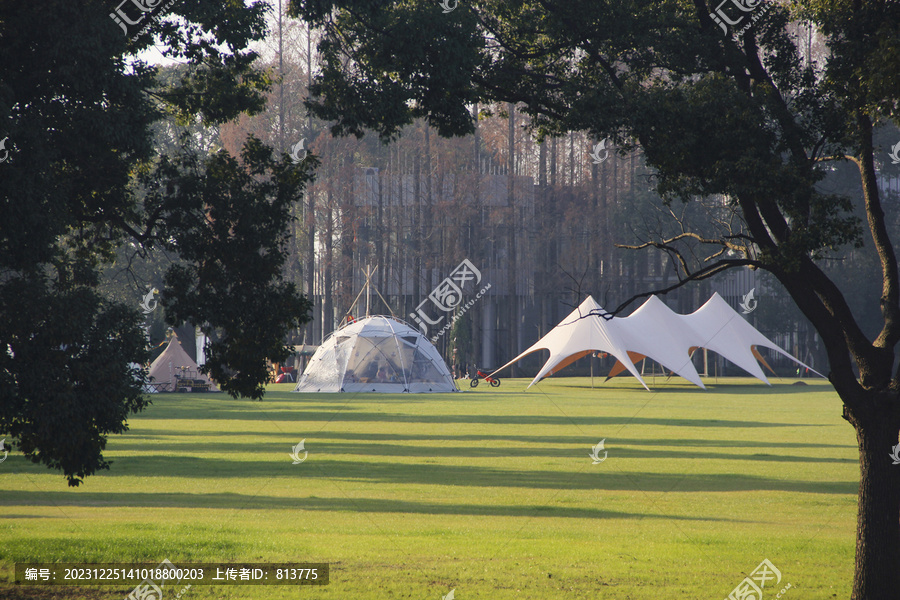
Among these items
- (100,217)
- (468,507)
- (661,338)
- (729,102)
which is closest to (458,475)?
(468,507)

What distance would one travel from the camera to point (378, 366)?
40812 millimetres

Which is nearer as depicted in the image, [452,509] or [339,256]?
[452,509]

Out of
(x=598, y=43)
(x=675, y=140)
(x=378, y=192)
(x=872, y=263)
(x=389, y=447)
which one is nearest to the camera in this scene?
(x=675, y=140)

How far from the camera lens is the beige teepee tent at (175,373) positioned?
Result: 43.1m

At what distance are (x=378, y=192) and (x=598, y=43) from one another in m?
49.5

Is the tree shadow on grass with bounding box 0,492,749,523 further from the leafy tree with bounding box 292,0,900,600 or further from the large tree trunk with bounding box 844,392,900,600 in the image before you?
the leafy tree with bounding box 292,0,900,600

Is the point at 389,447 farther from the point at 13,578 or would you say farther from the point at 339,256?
the point at 339,256

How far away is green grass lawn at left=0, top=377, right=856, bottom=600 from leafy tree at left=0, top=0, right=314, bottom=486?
187cm

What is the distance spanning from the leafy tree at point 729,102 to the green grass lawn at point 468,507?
202 centimetres

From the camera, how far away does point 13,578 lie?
813 centimetres

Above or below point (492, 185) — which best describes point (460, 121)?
below

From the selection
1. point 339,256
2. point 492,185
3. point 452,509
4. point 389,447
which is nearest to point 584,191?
point 492,185
